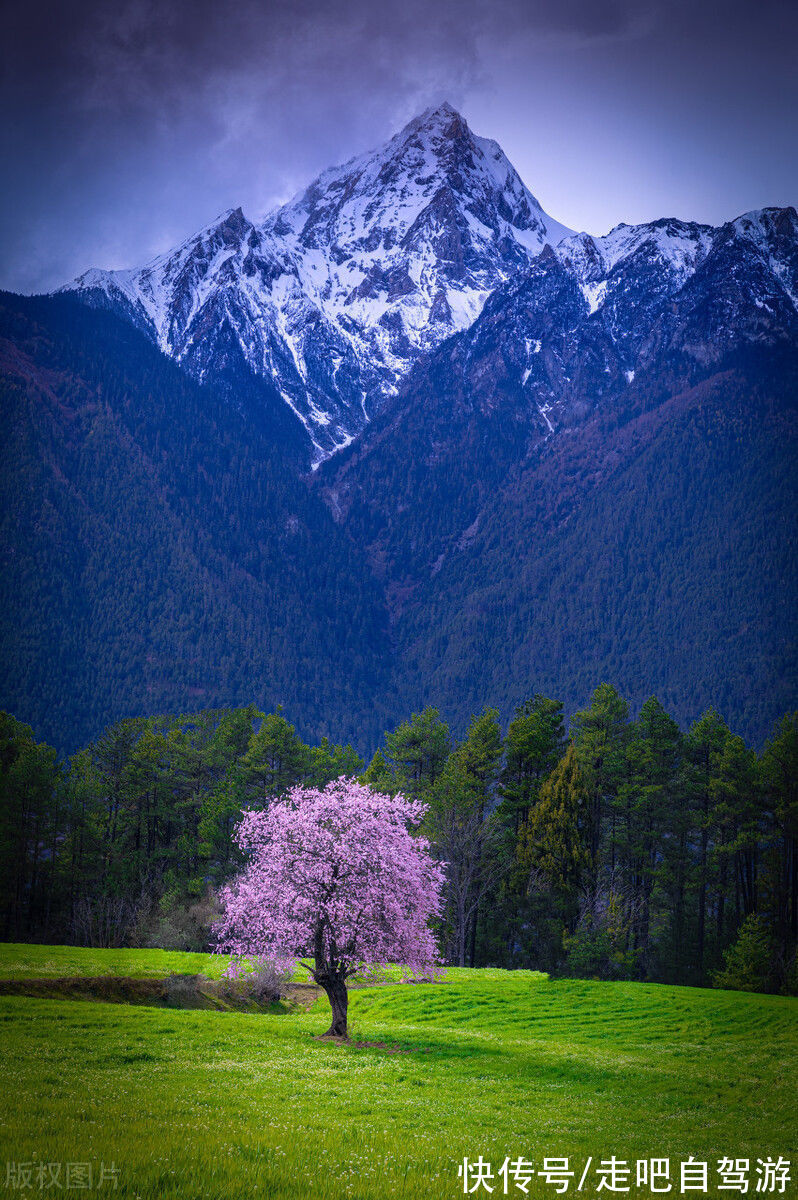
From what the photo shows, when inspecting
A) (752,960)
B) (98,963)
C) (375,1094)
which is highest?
(375,1094)

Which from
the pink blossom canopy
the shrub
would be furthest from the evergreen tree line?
the pink blossom canopy

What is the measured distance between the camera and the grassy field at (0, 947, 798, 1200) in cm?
1268

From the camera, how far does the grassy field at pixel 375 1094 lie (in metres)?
12.7

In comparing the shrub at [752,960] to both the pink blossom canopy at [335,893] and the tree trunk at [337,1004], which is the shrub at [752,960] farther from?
the tree trunk at [337,1004]

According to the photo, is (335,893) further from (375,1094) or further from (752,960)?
(752,960)

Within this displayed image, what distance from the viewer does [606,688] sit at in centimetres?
6719

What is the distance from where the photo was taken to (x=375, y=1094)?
20.0 m

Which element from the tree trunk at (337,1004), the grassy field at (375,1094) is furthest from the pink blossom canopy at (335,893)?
the grassy field at (375,1094)

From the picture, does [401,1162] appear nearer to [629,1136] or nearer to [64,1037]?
[629,1136]

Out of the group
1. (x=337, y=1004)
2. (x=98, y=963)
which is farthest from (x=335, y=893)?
(x=98, y=963)

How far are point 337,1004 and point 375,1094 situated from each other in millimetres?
10372

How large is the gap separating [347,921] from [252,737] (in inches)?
1947

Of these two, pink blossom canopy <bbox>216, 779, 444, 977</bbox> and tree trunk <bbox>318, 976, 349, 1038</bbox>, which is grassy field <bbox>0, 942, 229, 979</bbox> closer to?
pink blossom canopy <bbox>216, 779, 444, 977</bbox>

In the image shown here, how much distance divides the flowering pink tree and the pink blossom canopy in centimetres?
4
